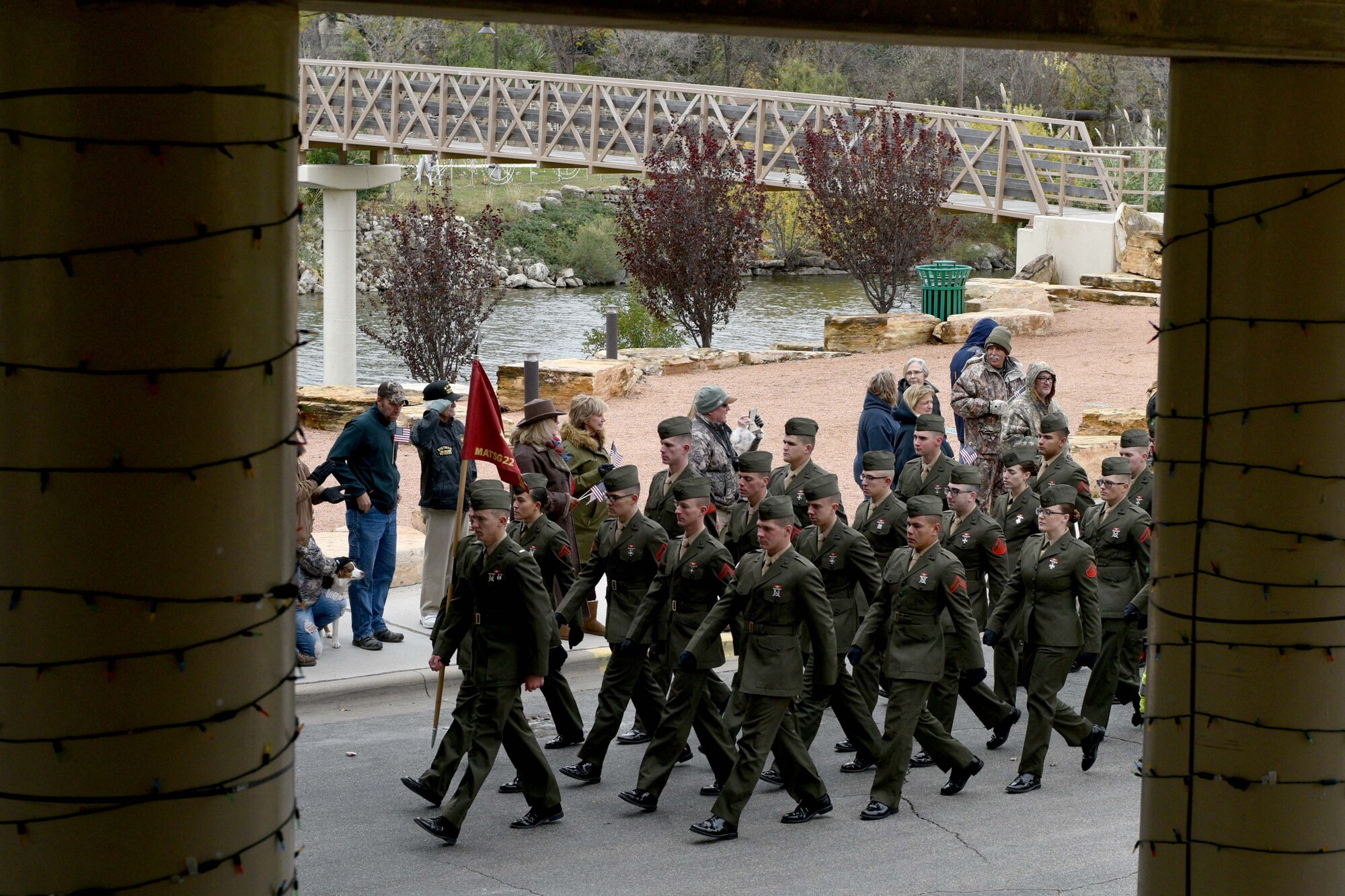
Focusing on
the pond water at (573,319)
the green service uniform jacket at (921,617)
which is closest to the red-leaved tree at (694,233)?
the pond water at (573,319)

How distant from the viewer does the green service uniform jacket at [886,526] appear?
10047mm

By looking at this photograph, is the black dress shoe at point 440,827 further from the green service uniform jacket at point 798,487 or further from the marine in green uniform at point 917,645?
the green service uniform jacket at point 798,487

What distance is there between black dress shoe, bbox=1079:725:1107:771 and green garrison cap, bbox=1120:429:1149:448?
2.33m

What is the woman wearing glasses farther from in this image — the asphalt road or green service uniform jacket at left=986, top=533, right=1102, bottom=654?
the asphalt road

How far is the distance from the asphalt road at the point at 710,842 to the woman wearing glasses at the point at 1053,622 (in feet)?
0.69

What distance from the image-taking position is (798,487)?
10453 millimetres

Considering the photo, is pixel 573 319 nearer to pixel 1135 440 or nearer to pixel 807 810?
pixel 1135 440

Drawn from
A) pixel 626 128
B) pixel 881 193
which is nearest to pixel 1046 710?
pixel 881 193

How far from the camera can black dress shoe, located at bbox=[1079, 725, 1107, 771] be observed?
8875 millimetres

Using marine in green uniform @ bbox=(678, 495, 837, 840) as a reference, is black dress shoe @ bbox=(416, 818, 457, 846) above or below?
below

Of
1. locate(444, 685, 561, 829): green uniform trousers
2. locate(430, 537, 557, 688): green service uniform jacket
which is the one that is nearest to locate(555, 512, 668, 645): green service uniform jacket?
locate(430, 537, 557, 688): green service uniform jacket

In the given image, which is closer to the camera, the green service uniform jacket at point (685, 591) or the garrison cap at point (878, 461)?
the green service uniform jacket at point (685, 591)

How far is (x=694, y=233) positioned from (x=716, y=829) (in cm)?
1687

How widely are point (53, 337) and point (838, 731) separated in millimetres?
7297
